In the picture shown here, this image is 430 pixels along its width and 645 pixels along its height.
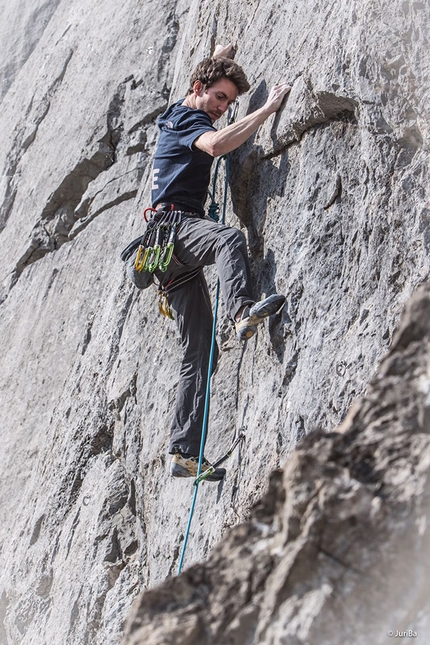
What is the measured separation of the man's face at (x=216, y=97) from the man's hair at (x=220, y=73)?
30 mm

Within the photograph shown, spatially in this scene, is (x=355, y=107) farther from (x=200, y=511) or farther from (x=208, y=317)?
(x=200, y=511)

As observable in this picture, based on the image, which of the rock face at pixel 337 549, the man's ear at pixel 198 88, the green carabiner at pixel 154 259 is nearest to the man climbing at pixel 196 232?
the man's ear at pixel 198 88

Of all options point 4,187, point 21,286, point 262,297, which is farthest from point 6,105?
point 262,297

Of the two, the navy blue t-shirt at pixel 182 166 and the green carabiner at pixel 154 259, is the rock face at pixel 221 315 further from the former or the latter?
the green carabiner at pixel 154 259

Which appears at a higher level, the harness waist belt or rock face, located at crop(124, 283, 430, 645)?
the harness waist belt

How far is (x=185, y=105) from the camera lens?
625 cm

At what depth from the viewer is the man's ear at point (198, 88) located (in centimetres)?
610

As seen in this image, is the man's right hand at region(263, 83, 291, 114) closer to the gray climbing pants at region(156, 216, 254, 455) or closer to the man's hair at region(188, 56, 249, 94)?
the man's hair at region(188, 56, 249, 94)

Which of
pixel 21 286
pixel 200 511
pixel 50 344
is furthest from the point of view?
pixel 21 286

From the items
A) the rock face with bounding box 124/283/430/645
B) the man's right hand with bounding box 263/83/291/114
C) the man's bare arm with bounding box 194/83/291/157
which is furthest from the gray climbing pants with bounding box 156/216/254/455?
the rock face with bounding box 124/283/430/645

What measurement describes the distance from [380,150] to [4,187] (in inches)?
330

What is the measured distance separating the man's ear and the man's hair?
2 cm

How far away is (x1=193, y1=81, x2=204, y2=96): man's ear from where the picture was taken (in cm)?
610

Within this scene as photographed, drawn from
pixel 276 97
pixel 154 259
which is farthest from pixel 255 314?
pixel 276 97
